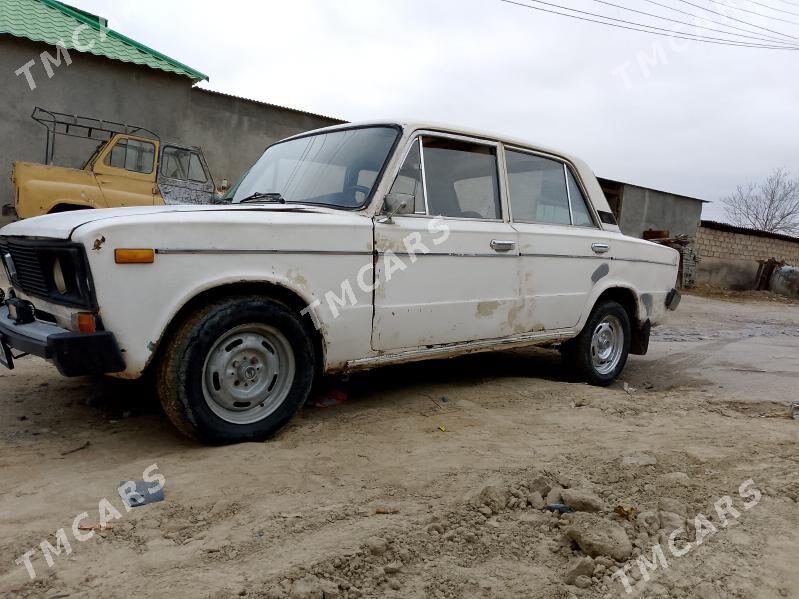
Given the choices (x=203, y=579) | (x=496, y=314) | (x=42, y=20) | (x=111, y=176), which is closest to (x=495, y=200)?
(x=496, y=314)

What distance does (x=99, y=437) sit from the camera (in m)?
3.10

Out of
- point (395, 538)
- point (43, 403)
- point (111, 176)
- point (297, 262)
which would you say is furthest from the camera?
point (111, 176)

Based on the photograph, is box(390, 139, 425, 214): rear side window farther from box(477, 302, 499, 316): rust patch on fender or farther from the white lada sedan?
box(477, 302, 499, 316): rust patch on fender

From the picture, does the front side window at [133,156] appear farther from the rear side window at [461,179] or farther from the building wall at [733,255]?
the building wall at [733,255]

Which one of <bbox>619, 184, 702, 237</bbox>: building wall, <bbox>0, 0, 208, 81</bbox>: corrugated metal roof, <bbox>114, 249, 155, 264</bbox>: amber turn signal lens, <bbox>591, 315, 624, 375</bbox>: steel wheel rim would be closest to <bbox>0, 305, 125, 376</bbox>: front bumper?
<bbox>114, 249, 155, 264</bbox>: amber turn signal lens

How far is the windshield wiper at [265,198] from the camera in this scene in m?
3.58

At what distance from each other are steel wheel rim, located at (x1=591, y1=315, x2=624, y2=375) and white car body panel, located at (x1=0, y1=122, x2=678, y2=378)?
315 mm

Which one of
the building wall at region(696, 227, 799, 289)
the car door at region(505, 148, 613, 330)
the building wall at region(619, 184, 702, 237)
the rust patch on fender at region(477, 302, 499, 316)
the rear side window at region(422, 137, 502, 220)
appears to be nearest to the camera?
the rear side window at region(422, 137, 502, 220)

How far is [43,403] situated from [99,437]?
0.75m

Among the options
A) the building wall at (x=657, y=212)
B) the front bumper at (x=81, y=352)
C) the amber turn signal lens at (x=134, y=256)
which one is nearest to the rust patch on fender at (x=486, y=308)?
the amber turn signal lens at (x=134, y=256)

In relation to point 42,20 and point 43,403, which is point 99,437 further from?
point 42,20

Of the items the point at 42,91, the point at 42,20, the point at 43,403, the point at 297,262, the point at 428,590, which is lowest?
the point at 43,403

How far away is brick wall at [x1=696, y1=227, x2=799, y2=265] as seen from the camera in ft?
67.1

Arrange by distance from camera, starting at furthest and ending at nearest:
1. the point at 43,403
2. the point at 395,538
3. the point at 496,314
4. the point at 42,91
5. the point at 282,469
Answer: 1. the point at 42,91
2. the point at 496,314
3. the point at 43,403
4. the point at 282,469
5. the point at 395,538
